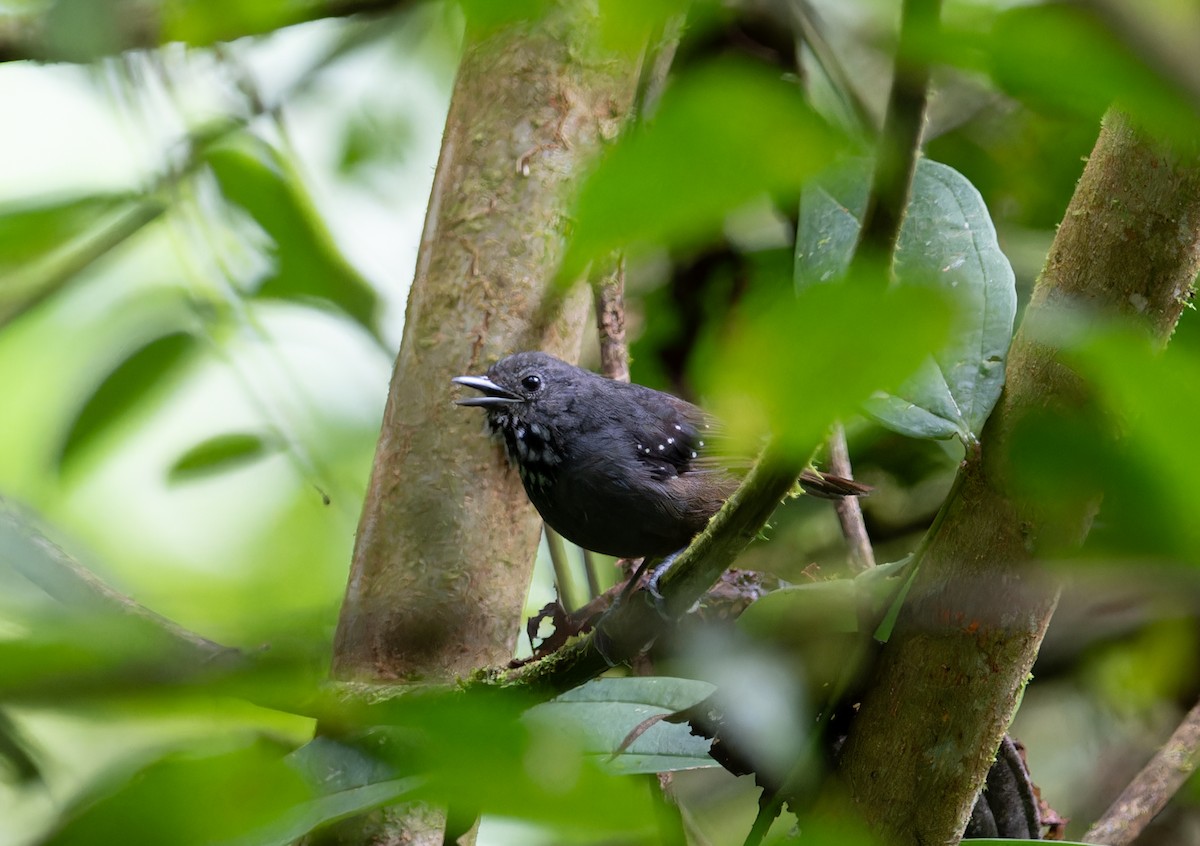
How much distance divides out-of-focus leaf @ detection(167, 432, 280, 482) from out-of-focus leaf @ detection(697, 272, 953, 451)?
2.60m

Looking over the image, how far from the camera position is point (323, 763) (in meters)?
1.52

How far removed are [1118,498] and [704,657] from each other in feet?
4.39

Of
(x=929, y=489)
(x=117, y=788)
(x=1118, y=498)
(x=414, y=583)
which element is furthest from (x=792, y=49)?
(x=117, y=788)

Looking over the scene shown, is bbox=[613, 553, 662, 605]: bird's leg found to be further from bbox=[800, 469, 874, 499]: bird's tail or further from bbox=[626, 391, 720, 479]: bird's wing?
bbox=[800, 469, 874, 499]: bird's tail

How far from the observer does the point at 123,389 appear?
2.62 m

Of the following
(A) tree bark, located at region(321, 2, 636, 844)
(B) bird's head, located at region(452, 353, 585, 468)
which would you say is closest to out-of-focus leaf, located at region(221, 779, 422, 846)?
(A) tree bark, located at region(321, 2, 636, 844)

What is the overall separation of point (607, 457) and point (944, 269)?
1.58m

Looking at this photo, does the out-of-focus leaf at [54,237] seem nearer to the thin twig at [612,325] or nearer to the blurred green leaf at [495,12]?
the blurred green leaf at [495,12]

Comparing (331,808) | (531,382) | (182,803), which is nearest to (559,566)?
(531,382)

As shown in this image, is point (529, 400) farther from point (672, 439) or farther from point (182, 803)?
point (182, 803)

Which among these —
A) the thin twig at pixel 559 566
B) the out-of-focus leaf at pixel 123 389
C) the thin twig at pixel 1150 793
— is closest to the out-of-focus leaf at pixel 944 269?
the thin twig at pixel 1150 793

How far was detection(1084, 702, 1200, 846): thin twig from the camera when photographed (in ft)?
8.37

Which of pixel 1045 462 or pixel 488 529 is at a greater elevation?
pixel 1045 462

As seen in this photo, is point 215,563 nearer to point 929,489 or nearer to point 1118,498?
point 929,489
